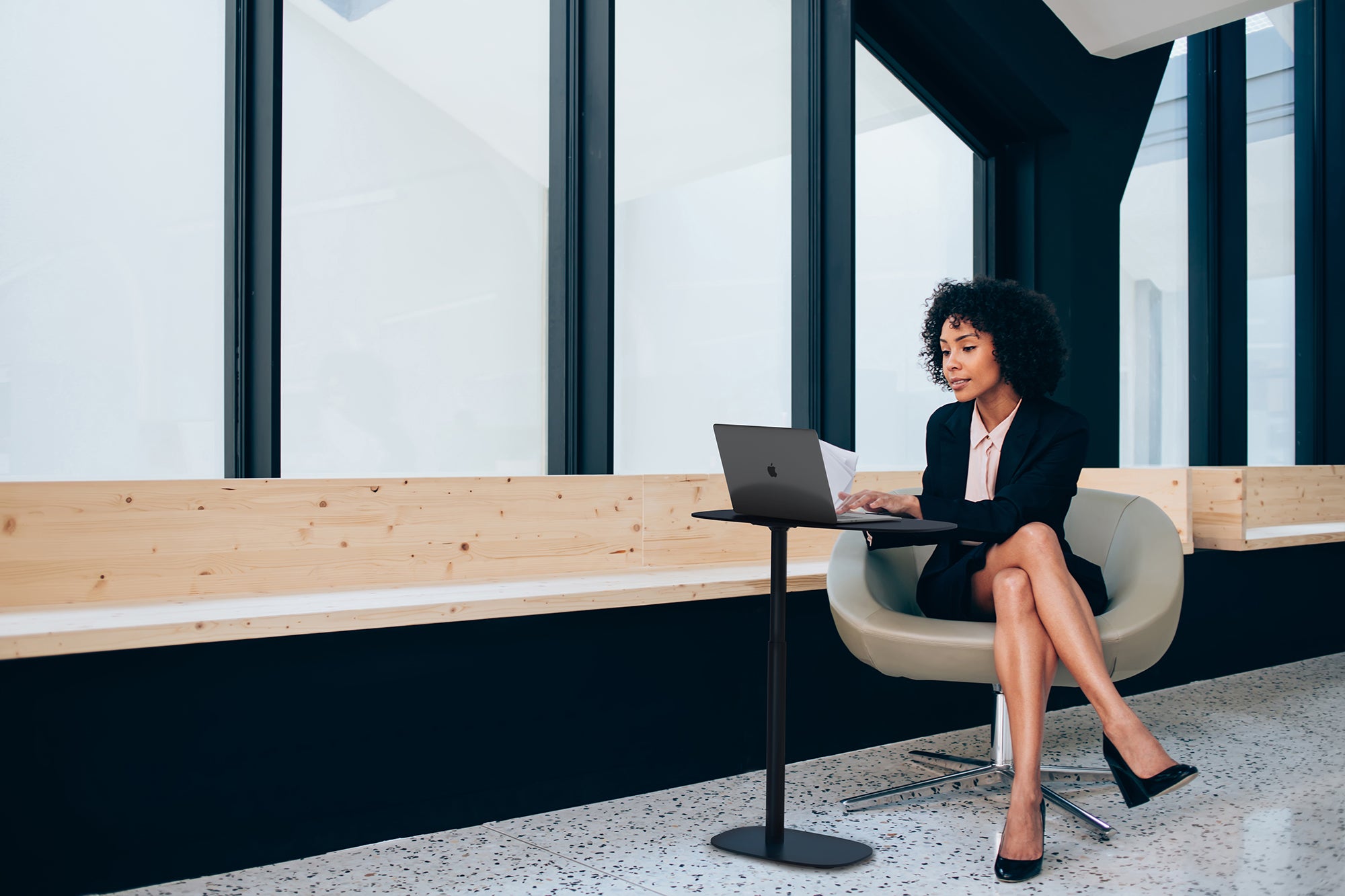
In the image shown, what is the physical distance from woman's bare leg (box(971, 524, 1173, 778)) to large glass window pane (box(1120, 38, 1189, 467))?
2.89 metres

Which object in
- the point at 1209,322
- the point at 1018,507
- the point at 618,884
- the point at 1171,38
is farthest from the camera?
the point at 1209,322

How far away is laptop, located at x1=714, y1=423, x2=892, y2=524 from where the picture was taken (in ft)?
6.12

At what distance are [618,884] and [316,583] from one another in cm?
93

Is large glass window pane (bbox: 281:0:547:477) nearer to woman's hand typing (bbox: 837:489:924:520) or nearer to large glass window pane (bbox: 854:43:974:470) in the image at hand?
woman's hand typing (bbox: 837:489:924:520)

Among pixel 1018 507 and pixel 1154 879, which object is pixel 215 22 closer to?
pixel 1018 507

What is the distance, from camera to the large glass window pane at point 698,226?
10.9ft

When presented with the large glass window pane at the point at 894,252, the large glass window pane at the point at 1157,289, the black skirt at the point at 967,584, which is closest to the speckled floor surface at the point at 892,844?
the black skirt at the point at 967,584

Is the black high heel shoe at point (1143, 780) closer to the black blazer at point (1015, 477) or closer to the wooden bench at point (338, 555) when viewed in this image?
the black blazer at point (1015, 477)

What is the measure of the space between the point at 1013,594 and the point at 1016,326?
0.71 m

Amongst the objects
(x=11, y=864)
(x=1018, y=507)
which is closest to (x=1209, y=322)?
(x=1018, y=507)

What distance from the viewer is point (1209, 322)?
539cm

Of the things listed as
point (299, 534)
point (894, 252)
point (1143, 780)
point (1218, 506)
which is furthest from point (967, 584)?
point (894, 252)

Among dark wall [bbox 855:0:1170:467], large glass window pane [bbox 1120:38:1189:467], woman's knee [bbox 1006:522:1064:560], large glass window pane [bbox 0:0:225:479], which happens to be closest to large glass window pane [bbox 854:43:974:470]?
dark wall [bbox 855:0:1170:467]

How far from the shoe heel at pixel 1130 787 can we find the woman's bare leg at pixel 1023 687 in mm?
165
